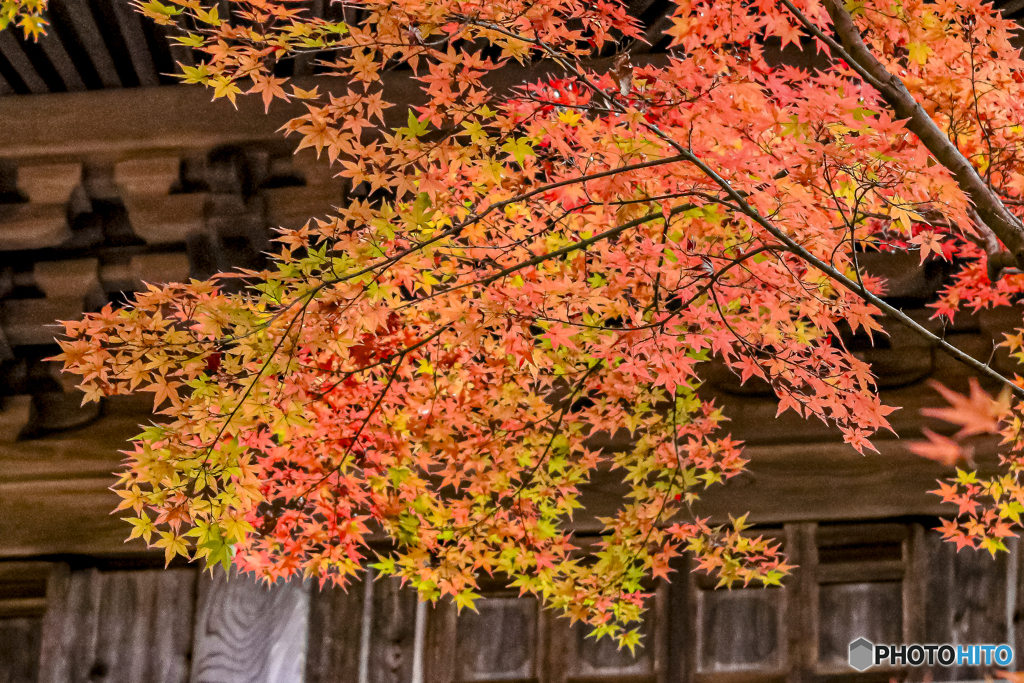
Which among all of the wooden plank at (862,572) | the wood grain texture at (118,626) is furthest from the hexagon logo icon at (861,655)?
the wood grain texture at (118,626)

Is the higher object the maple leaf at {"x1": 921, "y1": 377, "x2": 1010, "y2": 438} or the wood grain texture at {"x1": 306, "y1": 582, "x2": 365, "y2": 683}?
the maple leaf at {"x1": 921, "y1": 377, "x2": 1010, "y2": 438}

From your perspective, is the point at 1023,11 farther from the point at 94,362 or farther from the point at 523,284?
the point at 94,362

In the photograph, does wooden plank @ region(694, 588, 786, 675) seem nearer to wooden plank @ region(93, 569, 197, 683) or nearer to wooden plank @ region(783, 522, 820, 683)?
wooden plank @ region(783, 522, 820, 683)

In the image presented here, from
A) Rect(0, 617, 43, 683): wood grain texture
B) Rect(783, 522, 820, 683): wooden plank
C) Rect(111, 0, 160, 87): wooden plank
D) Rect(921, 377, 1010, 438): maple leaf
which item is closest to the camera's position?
Rect(921, 377, 1010, 438): maple leaf

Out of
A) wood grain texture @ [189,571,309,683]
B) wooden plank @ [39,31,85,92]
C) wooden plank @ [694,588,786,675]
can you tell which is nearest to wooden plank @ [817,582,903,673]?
wooden plank @ [694,588,786,675]

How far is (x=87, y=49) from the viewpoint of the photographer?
3.68 meters

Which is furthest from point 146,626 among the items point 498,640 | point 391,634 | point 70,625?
point 498,640

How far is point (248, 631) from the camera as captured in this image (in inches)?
163

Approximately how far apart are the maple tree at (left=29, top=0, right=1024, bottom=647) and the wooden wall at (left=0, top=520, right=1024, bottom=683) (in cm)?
58

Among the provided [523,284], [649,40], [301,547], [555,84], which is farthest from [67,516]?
[649,40]

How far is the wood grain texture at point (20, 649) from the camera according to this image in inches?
168

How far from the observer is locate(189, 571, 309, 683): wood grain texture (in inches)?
161

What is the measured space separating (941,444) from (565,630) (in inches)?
75.5

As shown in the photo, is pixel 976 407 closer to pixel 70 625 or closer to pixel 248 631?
pixel 248 631
